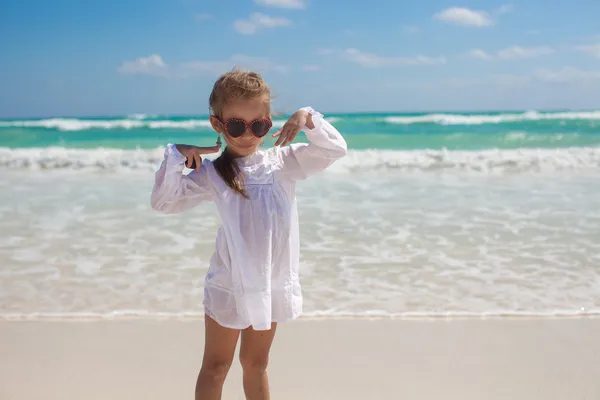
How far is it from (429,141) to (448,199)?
54.8 feet

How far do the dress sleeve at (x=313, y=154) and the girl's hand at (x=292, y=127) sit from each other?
5 cm

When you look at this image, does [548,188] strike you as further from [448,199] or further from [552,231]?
[552,231]

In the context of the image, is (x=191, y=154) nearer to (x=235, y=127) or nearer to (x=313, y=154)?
(x=235, y=127)

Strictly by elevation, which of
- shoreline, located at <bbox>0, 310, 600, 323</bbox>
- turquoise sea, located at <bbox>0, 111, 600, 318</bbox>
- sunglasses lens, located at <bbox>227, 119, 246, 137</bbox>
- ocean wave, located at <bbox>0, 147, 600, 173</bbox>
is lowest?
shoreline, located at <bbox>0, 310, 600, 323</bbox>

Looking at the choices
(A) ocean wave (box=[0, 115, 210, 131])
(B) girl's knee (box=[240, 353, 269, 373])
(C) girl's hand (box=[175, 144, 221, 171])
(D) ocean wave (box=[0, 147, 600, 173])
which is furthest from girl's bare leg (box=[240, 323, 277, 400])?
(A) ocean wave (box=[0, 115, 210, 131])

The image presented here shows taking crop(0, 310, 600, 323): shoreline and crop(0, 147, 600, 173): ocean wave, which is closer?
crop(0, 310, 600, 323): shoreline

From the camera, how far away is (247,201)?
2066 mm

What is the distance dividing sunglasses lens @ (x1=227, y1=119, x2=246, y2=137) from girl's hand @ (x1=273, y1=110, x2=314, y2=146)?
0.43 feet

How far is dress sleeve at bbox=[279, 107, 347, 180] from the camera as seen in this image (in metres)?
2.17

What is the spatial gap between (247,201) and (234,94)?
1.22 ft

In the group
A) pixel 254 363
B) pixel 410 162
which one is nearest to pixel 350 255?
pixel 254 363

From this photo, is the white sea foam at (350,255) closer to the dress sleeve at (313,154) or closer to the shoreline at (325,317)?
the shoreline at (325,317)

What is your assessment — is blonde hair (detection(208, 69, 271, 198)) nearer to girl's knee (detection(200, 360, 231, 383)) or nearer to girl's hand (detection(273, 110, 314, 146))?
girl's hand (detection(273, 110, 314, 146))

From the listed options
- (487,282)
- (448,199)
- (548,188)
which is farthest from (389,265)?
(548,188)
